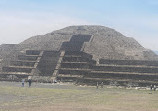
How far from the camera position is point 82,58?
6906 centimetres

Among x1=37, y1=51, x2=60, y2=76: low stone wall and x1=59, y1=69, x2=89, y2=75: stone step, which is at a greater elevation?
x1=37, y1=51, x2=60, y2=76: low stone wall

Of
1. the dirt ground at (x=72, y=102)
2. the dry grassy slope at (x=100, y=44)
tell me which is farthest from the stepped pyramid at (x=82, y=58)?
the dirt ground at (x=72, y=102)

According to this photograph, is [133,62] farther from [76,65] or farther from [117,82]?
[76,65]

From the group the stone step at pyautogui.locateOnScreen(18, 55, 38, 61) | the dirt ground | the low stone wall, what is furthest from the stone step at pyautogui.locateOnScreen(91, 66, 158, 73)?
the dirt ground

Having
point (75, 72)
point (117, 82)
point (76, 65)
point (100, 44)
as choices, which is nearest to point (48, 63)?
point (76, 65)

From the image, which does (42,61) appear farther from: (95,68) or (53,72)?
(95,68)

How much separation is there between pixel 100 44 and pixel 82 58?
11876 millimetres

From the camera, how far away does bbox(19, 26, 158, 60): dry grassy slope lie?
248 ft

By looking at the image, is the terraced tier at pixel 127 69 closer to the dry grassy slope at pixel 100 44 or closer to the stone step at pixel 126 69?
the stone step at pixel 126 69

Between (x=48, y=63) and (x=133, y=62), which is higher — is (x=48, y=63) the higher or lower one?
the lower one

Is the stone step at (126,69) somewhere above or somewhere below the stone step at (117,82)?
above

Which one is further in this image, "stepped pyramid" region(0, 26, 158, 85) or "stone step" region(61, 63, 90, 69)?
"stone step" region(61, 63, 90, 69)

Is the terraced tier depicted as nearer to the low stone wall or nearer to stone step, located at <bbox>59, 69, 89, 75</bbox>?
stone step, located at <bbox>59, 69, 89, 75</bbox>

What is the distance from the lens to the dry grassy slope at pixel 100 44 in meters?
75.5
